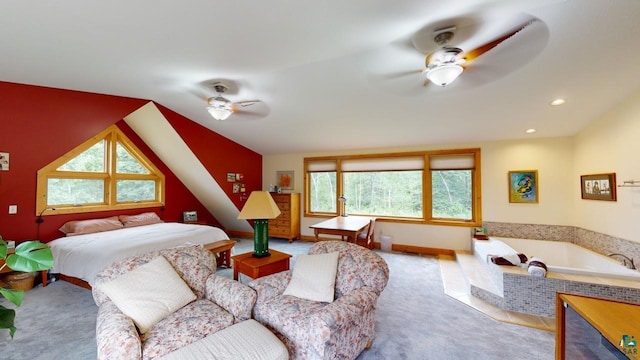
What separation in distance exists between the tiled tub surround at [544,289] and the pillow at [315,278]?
202 centimetres

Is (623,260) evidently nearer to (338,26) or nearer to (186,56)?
(338,26)

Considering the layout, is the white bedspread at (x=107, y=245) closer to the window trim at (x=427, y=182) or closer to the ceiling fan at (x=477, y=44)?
the window trim at (x=427, y=182)

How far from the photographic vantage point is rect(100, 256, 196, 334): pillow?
5.42 feet

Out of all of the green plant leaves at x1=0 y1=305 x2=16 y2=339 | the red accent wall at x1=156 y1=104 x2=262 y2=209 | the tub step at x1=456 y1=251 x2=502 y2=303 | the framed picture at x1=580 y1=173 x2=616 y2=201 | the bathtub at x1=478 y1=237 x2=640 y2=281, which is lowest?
the tub step at x1=456 y1=251 x2=502 y2=303

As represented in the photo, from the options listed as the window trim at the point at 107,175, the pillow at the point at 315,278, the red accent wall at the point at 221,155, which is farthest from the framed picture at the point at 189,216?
the pillow at the point at 315,278

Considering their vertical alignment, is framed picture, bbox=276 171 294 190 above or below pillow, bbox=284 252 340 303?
above

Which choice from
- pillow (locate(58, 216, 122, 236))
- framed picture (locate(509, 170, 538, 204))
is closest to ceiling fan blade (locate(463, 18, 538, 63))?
framed picture (locate(509, 170, 538, 204))

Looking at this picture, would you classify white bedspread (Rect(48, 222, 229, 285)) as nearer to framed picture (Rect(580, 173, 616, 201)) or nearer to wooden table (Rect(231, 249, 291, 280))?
wooden table (Rect(231, 249, 291, 280))

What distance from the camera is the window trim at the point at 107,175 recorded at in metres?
3.75

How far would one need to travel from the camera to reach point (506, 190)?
449 centimetres

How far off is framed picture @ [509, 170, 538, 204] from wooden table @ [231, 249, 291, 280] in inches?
164

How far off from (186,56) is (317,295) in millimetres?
2425

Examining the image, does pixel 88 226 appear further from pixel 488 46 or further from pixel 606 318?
pixel 606 318

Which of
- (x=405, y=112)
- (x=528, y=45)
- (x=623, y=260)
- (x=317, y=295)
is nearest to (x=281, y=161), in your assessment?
(x=405, y=112)
